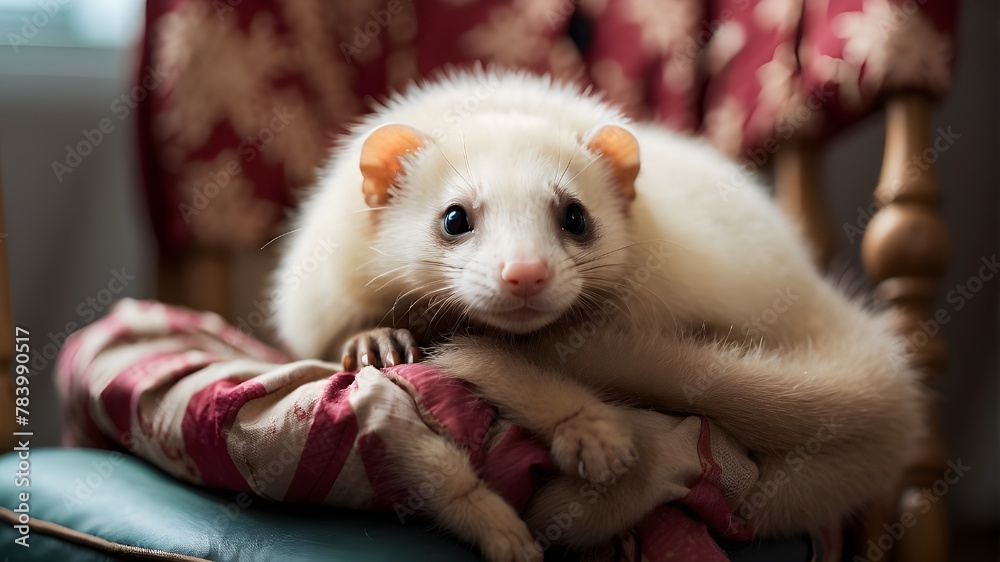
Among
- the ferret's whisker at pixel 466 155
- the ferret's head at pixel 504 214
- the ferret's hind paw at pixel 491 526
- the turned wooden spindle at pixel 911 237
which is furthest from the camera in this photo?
the turned wooden spindle at pixel 911 237

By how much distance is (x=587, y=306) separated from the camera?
1.06 metres

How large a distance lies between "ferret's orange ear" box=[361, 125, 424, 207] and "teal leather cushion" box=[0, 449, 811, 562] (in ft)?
1.49

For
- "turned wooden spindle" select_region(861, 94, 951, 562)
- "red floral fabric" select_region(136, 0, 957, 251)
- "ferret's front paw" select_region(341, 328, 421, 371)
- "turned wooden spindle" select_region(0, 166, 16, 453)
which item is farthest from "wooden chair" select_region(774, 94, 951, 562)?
"turned wooden spindle" select_region(0, 166, 16, 453)

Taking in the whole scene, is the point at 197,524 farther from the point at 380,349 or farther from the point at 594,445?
the point at 594,445

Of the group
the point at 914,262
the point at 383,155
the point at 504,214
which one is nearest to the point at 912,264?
the point at 914,262

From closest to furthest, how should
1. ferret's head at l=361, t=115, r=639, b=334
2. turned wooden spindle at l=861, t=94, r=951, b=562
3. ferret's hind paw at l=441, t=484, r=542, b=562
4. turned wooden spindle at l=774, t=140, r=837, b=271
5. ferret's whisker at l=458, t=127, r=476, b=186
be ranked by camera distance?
ferret's hind paw at l=441, t=484, r=542, b=562, ferret's head at l=361, t=115, r=639, b=334, ferret's whisker at l=458, t=127, r=476, b=186, turned wooden spindle at l=861, t=94, r=951, b=562, turned wooden spindle at l=774, t=140, r=837, b=271

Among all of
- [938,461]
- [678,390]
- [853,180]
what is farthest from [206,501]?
[853,180]

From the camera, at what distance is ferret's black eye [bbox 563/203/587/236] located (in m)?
1.04

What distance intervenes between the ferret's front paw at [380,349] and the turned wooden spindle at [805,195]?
1.13m

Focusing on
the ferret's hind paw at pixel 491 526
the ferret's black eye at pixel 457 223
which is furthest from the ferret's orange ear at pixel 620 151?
the ferret's hind paw at pixel 491 526

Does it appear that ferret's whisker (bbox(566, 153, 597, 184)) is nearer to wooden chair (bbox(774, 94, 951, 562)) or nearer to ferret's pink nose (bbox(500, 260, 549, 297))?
ferret's pink nose (bbox(500, 260, 549, 297))

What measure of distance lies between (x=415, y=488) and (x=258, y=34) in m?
1.44

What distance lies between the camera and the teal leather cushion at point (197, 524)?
2.69 ft

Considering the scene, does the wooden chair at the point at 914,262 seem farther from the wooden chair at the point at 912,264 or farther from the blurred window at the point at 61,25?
the blurred window at the point at 61,25
